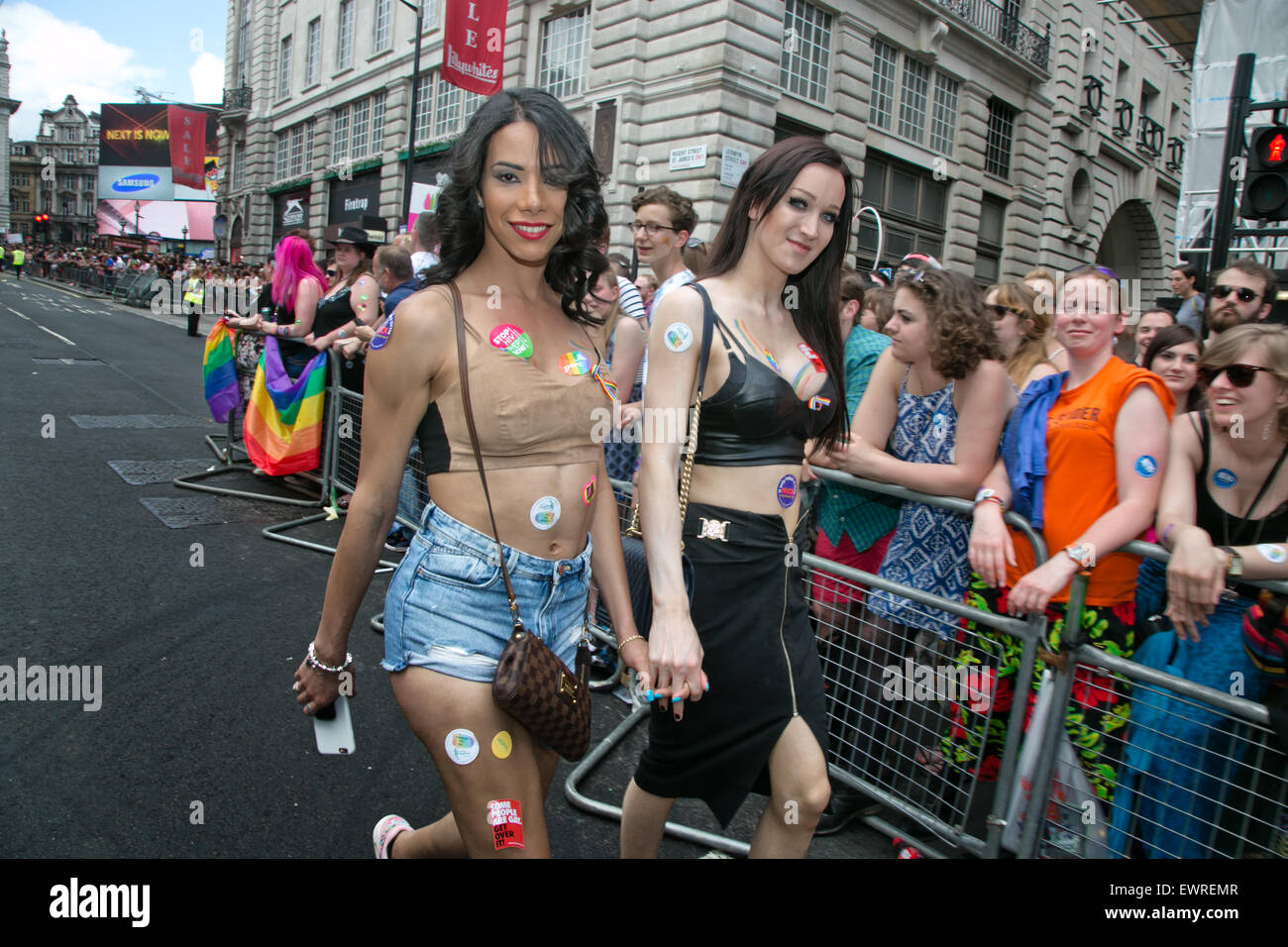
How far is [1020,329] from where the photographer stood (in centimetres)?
401

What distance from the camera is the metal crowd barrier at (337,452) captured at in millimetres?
6414

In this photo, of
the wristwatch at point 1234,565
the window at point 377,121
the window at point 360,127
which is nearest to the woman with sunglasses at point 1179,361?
the wristwatch at point 1234,565

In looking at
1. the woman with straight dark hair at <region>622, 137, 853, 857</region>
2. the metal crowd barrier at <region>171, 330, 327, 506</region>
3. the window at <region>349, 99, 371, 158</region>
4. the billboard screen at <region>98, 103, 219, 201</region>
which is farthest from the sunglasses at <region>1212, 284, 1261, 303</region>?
the billboard screen at <region>98, 103, 219, 201</region>

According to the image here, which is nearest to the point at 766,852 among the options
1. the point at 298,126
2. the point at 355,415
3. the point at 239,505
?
the point at 355,415

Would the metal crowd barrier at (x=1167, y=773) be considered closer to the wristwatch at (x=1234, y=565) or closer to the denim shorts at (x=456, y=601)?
the wristwatch at (x=1234, y=565)

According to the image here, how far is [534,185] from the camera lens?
1.98 m

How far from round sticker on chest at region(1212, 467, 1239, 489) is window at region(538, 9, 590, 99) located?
735 inches

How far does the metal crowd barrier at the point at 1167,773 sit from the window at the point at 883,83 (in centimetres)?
1960

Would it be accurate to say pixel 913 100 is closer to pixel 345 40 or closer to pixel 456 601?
pixel 345 40

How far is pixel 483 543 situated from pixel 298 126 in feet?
122

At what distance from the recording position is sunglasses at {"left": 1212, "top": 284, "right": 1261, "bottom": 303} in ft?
15.0

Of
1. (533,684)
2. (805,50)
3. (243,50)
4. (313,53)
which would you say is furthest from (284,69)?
(533,684)

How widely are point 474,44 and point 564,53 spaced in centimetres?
462

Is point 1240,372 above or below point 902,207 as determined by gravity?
below
